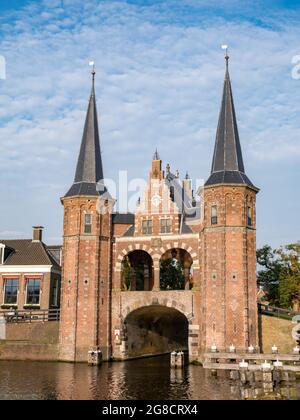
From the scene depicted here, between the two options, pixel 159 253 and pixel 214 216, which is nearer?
pixel 214 216

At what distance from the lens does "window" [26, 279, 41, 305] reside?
A: 47.8 meters

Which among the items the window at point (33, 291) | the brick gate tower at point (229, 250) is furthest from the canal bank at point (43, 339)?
the window at point (33, 291)

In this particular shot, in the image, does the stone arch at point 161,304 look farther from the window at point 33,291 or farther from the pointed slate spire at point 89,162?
the window at point 33,291

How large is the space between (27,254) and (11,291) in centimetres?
383

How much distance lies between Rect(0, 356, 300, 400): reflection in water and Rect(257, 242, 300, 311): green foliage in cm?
1398

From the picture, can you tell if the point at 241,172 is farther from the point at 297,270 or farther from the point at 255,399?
the point at 255,399

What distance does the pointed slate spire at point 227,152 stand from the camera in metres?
37.2

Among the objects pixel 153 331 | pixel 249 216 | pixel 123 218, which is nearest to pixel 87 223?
pixel 123 218

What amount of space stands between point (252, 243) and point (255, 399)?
1700 cm

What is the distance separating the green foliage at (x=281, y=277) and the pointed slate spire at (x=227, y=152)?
38.2ft

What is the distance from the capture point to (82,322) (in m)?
37.8

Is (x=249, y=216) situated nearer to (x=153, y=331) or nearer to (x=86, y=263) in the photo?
(x=86, y=263)

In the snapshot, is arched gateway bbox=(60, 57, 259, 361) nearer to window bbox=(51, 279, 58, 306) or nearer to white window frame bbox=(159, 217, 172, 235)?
white window frame bbox=(159, 217, 172, 235)

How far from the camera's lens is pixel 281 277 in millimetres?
46219
